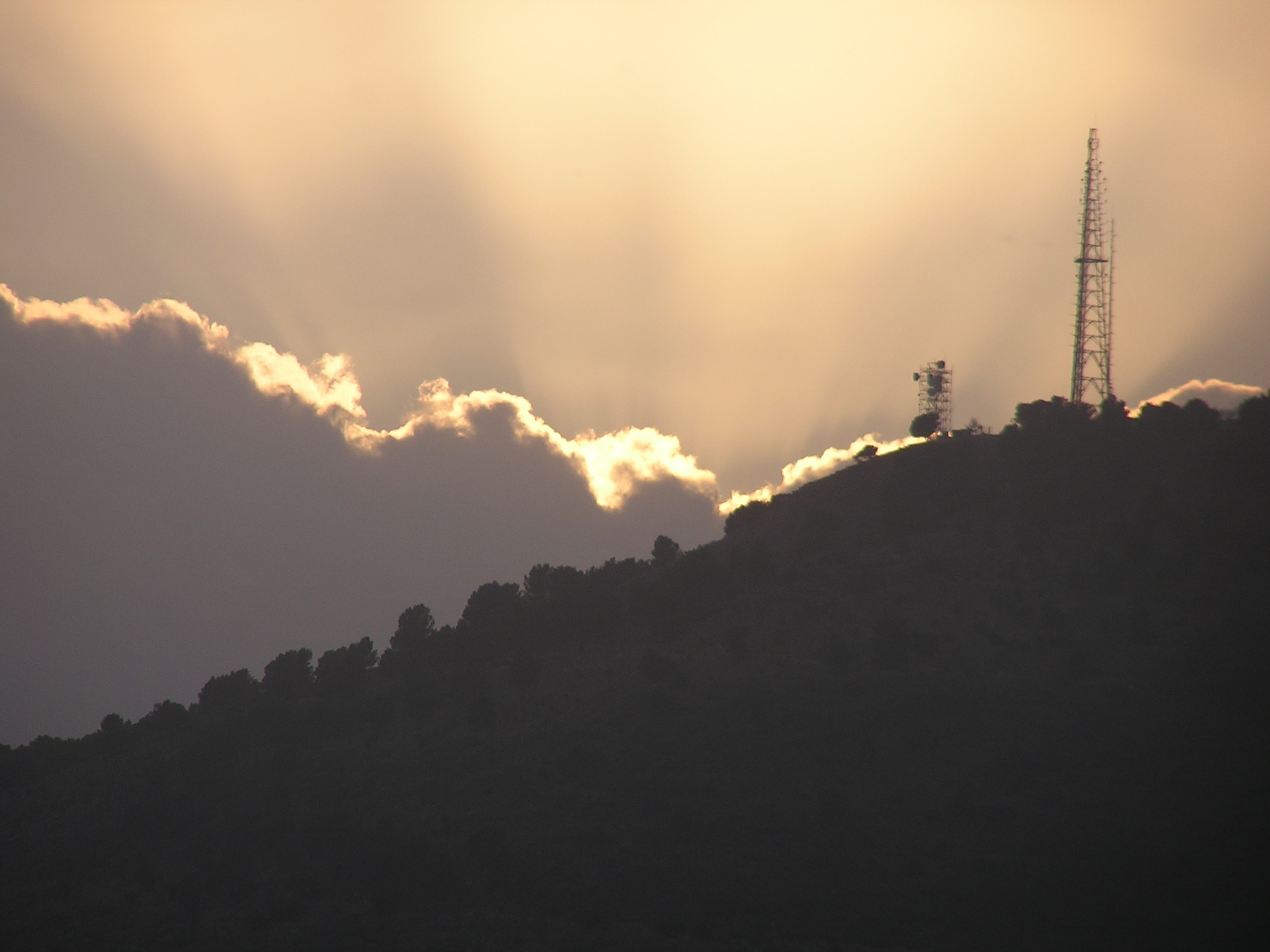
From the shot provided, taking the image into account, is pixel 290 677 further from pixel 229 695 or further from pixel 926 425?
pixel 926 425

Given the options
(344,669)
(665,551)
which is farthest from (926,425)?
(344,669)

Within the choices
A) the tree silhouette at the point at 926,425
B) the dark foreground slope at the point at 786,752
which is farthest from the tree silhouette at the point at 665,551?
the tree silhouette at the point at 926,425

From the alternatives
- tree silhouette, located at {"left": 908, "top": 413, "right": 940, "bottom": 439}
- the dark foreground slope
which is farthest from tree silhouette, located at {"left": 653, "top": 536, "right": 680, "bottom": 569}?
tree silhouette, located at {"left": 908, "top": 413, "right": 940, "bottom": 439}

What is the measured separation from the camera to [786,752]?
65750 millimetres

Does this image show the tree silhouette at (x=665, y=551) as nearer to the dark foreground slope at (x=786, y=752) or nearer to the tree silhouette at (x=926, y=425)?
the dark foreground slope at (x=786, y=752)

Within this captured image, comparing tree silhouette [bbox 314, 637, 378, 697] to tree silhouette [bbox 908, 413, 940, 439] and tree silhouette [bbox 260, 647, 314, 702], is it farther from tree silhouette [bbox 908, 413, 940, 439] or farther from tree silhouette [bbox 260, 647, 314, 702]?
tree silhouette [bbox 908, 413, 940, 439]

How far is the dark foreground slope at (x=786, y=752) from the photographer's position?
2119 inches

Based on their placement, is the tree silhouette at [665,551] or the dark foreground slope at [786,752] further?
the tree silhouette at [665,551]

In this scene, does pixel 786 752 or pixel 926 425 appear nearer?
pixel 786 752

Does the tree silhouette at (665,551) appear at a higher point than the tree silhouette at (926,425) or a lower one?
lower

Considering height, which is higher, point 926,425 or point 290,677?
point 926,425

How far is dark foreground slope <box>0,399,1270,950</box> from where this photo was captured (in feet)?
177

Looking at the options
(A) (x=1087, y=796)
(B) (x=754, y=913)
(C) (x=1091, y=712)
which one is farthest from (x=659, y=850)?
(C) (x=1091, y=712)

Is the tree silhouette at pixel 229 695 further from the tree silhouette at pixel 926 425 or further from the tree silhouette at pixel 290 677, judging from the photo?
the tree silhouette at pixel 926 425
